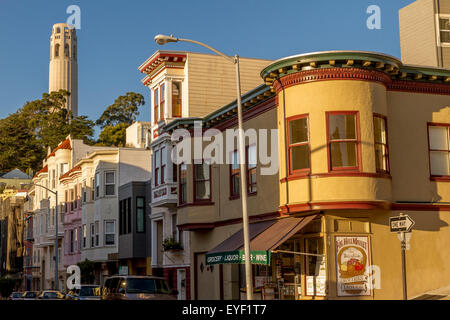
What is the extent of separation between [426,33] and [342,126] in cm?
1198

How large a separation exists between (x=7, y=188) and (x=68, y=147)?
4289 centimetres

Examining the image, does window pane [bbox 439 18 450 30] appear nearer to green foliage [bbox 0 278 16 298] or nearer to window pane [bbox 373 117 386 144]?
window pane [bbox 373 117 386 144]

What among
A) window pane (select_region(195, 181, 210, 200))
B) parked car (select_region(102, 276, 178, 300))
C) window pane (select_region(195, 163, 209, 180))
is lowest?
parked car (select_region(102, 276, 178, 300))

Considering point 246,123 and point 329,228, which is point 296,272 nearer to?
point 329,228

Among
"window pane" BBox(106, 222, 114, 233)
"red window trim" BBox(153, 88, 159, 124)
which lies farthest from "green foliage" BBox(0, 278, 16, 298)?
"red window trim" BBox(153, 88, 159, 124)

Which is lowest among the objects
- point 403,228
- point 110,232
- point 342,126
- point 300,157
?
point 403,228

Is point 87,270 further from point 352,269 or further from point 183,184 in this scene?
point 352,269

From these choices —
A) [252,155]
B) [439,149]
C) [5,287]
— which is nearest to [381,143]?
[439,149]

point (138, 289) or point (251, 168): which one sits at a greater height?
point (251, 168)

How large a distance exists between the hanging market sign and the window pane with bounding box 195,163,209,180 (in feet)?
20.9

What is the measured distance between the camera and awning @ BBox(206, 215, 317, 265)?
22.2 meters

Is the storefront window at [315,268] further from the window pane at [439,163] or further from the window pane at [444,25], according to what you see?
the window pane at [444,25]

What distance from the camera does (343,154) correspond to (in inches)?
888

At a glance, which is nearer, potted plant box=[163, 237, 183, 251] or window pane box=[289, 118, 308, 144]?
window pane box=[289, 118, 308, 144]
